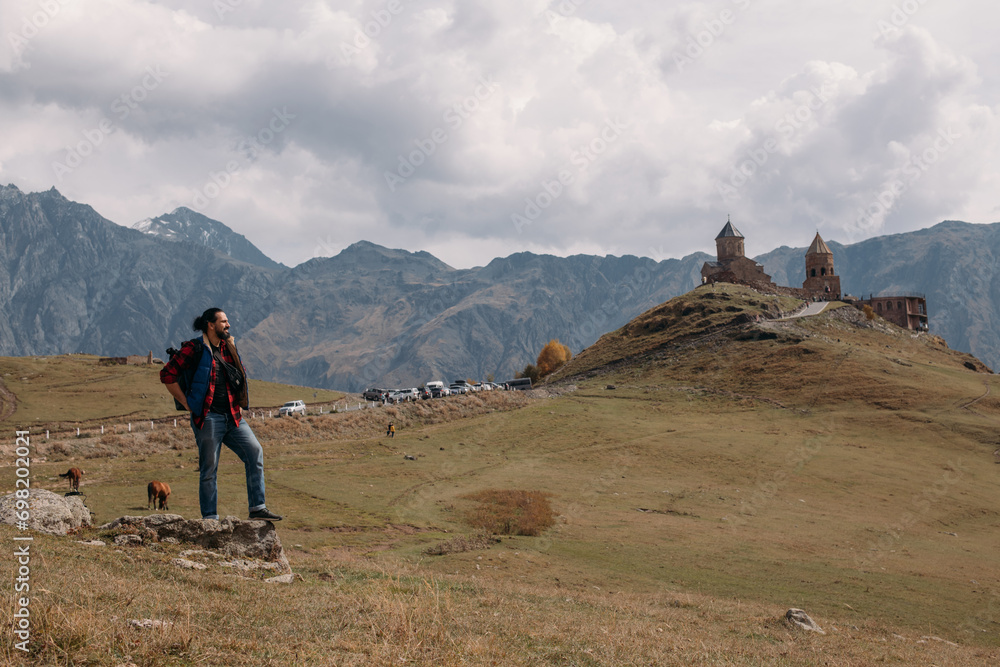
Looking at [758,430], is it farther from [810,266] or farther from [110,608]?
[810,266]

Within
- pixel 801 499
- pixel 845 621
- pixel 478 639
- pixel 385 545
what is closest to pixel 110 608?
pixel 478 639

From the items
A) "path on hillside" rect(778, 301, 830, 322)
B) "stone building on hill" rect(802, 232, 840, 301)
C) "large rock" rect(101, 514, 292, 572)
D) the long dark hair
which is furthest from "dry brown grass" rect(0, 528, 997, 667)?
"stone building on hill" rect(802, 232, 840, 301)

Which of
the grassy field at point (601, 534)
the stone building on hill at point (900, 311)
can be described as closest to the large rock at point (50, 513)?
the grassy field at point (601, 534)

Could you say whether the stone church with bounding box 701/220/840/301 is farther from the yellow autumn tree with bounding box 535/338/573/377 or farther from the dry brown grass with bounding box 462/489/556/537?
the dry brown grass with bounding box 462/489/556/537

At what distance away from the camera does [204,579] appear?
10758 millimetres

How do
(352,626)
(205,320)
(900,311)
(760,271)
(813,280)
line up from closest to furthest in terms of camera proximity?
(352,626)
(205,320)
(900,311)
(813,280)
(760,271)

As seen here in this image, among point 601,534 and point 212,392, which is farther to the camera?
point 601,534

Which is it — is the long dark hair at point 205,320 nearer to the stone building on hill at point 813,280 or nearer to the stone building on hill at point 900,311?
the stone building on hill at point 813,280

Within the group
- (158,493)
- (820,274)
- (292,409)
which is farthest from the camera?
(820,274)

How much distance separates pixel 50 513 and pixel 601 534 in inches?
845

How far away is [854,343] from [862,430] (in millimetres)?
40356

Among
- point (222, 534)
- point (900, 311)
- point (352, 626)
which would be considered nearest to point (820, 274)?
point (900, 311)

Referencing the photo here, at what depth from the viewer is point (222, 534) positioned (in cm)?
1369

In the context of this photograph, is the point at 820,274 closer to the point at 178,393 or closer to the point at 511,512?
the point at 511,512
